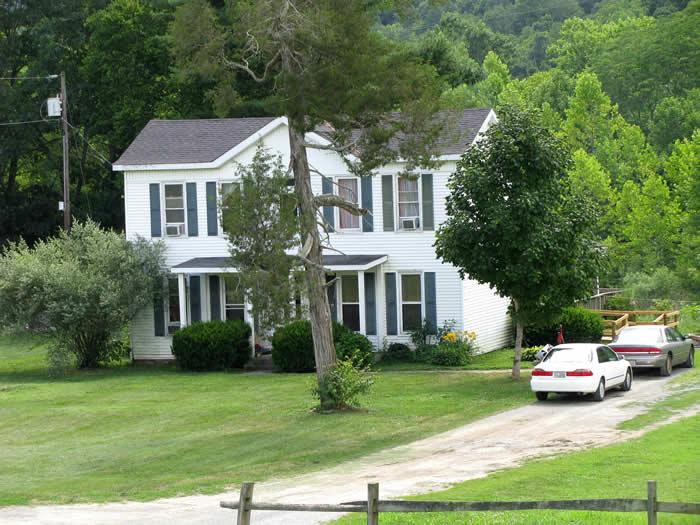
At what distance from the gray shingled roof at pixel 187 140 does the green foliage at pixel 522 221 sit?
37.4 ft

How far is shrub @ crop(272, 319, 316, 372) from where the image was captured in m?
35.8

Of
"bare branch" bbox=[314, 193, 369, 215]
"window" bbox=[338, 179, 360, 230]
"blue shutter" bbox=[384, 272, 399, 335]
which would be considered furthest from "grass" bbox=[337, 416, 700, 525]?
"window" bbox=[338, 179, 360, 230]

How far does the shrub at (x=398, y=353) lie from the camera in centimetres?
3712

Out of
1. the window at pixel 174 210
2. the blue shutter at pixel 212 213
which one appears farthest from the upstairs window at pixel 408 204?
the window at pixel 174 210

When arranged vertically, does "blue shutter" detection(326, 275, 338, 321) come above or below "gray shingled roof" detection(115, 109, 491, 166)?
below

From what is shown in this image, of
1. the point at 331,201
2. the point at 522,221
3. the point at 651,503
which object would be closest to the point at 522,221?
the point at 522,221

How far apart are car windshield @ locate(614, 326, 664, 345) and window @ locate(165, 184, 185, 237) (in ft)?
52.1

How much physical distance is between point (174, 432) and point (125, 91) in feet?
110

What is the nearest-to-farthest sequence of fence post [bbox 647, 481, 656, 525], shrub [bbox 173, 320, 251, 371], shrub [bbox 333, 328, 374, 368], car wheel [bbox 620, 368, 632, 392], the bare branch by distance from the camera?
fence post [bbox 647, 481, 656, 525] < the bare branch < car wheel [bbox 620, 368, 632, 392] < shrub [bbox 333, 328, 374, 368] < shrub [bbox 173, 320, 251, 371]

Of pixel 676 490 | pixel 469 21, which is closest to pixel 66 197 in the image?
pixel 676 490

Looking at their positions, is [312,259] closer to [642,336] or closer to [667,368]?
[642,336]

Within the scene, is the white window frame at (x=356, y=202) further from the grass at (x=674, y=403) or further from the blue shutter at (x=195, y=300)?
the grass at (x=674, y=403)

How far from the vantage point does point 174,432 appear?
25750 mm

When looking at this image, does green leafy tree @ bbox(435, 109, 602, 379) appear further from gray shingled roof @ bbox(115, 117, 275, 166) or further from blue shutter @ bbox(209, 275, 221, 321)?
blue shutter @ bbox(209, 275, 221, 321)
